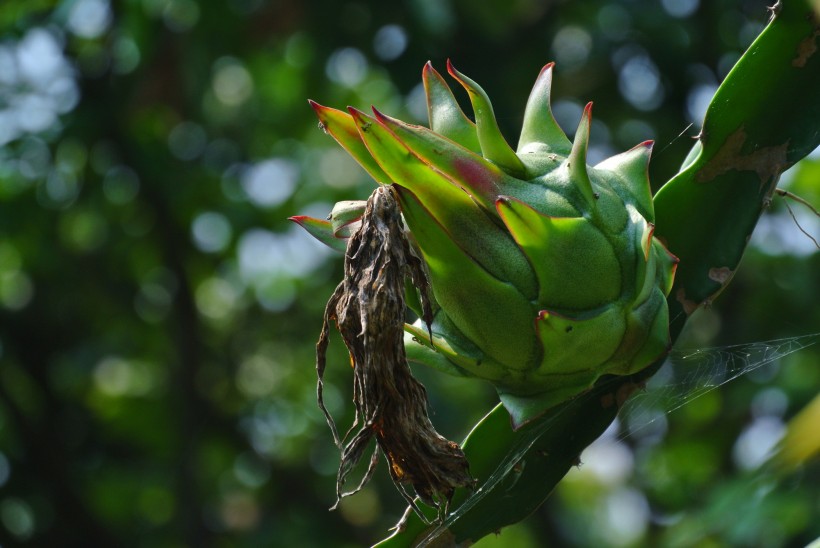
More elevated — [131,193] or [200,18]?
[200,18]

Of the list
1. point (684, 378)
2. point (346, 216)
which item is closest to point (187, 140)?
point (684, 378)

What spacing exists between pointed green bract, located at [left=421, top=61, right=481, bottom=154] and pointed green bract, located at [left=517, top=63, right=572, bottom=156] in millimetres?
61

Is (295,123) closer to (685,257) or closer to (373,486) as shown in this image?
(373,486)

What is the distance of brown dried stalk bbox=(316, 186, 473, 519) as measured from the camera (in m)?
0.96

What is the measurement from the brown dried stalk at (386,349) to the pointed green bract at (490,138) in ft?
0.46

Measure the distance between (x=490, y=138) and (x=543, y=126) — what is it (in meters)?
0.10

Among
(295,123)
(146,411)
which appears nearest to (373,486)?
(146,411)

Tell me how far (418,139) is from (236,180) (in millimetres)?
4974

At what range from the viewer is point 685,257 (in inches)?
46.4

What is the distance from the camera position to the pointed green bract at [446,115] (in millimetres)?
1101

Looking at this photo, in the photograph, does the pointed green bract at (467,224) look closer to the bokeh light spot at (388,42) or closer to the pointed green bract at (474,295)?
the pointed green bract at (474,295)

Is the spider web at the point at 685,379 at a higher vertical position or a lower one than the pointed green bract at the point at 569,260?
lower

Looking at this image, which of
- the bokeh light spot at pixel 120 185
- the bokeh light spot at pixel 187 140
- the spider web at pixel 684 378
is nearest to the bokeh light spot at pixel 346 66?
the bokeh light spot at pixel 187 140

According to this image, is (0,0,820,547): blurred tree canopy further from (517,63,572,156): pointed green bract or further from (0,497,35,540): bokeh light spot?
(517,63,572,156): pointed green bract
